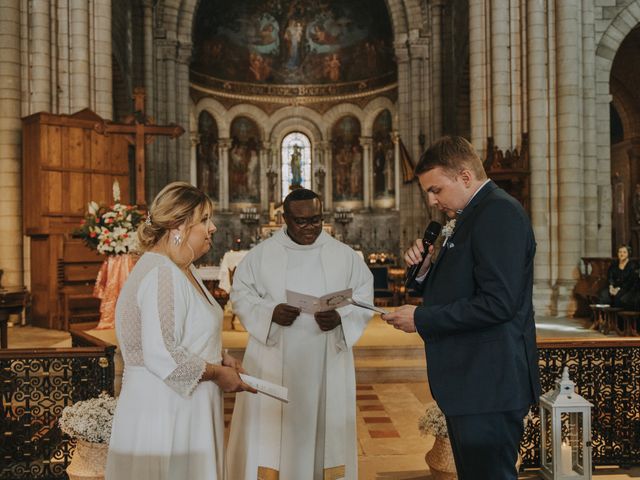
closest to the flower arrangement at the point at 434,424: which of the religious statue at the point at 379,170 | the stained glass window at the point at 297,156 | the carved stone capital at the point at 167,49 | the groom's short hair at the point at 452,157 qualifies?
the groom's short hair at the point at 452,157

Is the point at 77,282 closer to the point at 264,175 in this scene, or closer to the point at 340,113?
the point at 264,175

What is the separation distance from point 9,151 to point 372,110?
17.1 meters

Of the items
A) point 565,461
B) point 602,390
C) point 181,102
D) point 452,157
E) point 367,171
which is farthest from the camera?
point 367,171

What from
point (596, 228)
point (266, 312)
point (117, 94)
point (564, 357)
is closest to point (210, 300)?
point (266, 312)

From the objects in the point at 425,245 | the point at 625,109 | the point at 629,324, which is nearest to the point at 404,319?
the point at 425,245

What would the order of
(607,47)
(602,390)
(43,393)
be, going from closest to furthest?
1. (43,393)
2. (602,390)
3. (607,47)

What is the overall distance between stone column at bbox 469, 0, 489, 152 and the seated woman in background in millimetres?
4001

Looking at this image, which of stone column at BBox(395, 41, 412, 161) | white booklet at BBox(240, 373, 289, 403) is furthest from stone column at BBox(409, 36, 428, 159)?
white booklet at BBox(240, 373, 289, 403)

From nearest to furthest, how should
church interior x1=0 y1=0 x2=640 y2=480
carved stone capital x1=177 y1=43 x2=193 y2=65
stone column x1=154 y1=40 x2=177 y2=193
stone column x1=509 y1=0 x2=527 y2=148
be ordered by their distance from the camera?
church interior x1=0 y1=0 x2=640 y2=480 → stone column x1=509 y1=0 x2=527 y2=148 → stone column x1=154 y1=40 x2=177 y2=193 → carved stone capital x1=177 y1=43 x2=193 y2=65

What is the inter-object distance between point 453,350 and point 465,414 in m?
0.23

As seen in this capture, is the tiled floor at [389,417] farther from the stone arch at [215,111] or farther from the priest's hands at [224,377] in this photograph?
the stone arch at [215,111]

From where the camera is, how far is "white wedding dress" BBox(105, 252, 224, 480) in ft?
8.53

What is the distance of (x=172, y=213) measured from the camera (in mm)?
2689

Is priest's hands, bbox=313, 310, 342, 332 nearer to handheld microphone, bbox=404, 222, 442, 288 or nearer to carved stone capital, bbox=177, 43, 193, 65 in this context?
handheld microphone, bbox=404, 222, 442, 288
